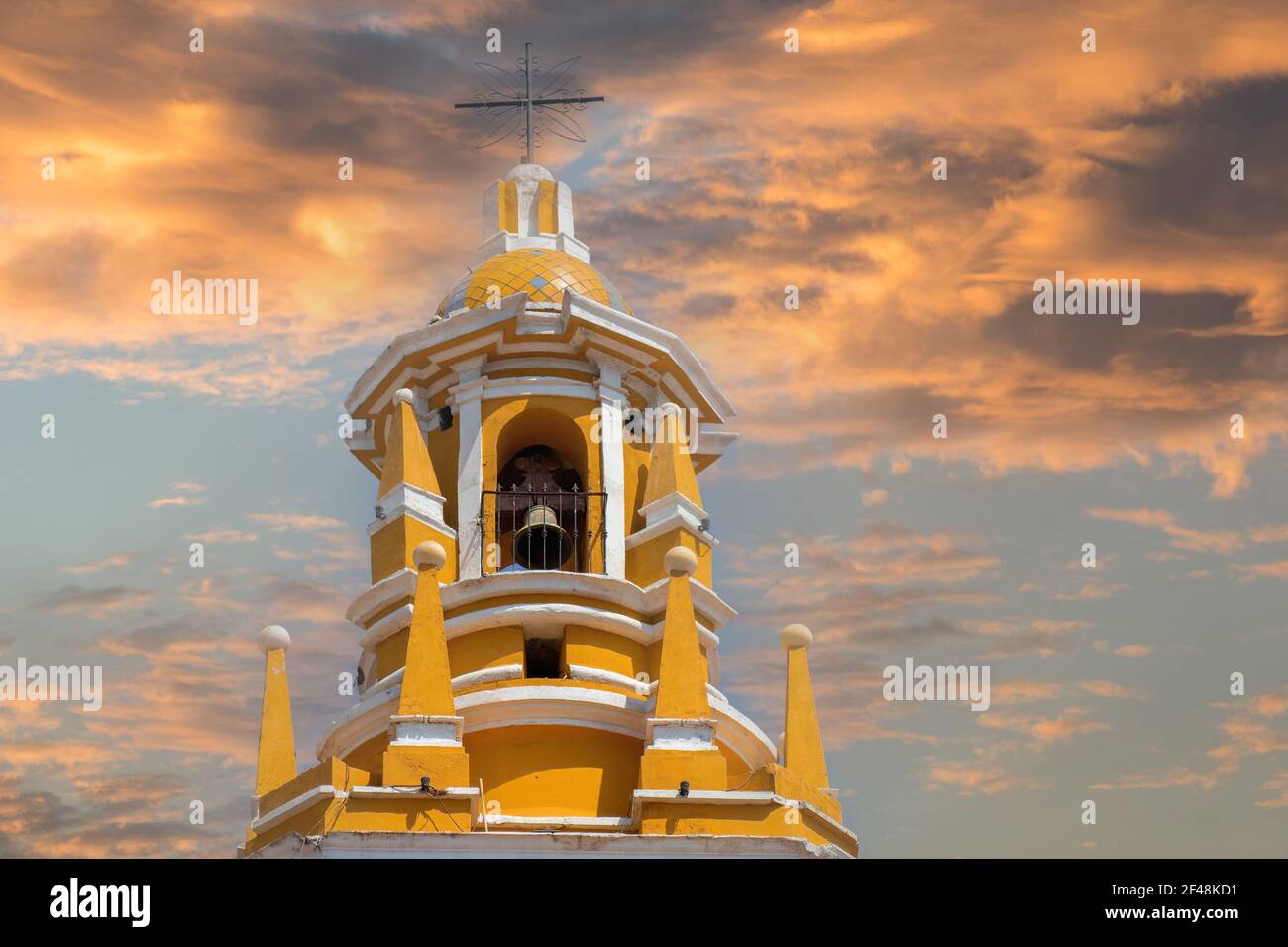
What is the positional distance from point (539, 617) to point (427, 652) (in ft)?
9.05

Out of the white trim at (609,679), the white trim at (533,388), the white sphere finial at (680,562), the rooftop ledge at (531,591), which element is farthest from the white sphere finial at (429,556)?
the white trim at (533,388)

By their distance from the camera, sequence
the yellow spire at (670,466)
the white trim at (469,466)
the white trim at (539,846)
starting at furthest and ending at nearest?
the yellow spire at (670,466) → the white trim at (469,466) → the white trim at (539,846)

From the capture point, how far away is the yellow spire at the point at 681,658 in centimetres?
4231

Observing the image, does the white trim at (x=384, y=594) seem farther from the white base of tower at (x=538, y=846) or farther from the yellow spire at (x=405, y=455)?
the white base of tower at (x=538, y=846)

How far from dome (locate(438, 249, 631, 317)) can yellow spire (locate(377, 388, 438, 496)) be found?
2537mm

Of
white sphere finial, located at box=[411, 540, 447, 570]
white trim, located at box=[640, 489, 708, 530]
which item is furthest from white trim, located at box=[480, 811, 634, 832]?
white trim, located at box=[640, 489, 708, 530]

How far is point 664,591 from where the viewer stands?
45.1m

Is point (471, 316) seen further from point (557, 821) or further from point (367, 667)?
point (557, 821)

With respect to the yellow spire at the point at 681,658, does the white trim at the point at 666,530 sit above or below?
above

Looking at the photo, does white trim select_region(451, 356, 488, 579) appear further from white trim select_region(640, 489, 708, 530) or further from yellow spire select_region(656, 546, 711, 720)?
yellow spire select_region(656, 546, 711, 720)

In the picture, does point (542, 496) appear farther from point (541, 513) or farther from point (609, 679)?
point (609, 679)

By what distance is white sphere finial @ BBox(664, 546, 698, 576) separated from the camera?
43.3 metres

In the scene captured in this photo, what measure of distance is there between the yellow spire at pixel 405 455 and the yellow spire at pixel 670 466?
350 centimetres

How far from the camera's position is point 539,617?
44.5m
